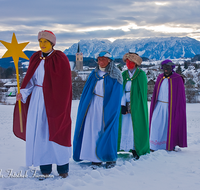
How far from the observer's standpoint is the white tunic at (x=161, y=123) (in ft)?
19.4

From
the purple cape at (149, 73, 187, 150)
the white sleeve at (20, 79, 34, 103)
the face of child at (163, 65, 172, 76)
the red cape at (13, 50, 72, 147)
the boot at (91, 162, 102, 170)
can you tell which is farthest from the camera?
the face of child at (163, 65, 172, 76)

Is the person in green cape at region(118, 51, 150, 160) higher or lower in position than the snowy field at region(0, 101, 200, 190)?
higher

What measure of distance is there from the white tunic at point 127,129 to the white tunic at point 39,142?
175cm

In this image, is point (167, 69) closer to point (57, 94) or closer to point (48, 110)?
point (57, 94)

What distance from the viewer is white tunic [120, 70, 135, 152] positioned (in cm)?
520

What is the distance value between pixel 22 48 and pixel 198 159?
12.5ft

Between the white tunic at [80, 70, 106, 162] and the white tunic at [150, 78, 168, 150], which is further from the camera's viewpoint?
the white tunic at [150, 78, 168, 150]

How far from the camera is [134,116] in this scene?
17.0 ft

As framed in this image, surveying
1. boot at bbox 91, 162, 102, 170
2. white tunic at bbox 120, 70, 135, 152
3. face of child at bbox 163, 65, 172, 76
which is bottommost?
boot at bbox 91, 162, 102, 170

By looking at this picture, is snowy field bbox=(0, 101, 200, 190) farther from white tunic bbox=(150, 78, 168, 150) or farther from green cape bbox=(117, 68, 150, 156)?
white tunic bbox=(150, 78, 168, 150)

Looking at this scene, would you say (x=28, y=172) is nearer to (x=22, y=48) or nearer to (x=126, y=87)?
(x=22, y=48)

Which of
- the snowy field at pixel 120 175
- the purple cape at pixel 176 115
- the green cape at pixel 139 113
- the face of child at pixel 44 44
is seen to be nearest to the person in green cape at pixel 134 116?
the green cape at pixel 139 113

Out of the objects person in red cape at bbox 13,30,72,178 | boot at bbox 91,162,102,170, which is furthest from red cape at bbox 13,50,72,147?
boot at bbox 91,162,102,170

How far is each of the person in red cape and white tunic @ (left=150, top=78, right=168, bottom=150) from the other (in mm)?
2728
